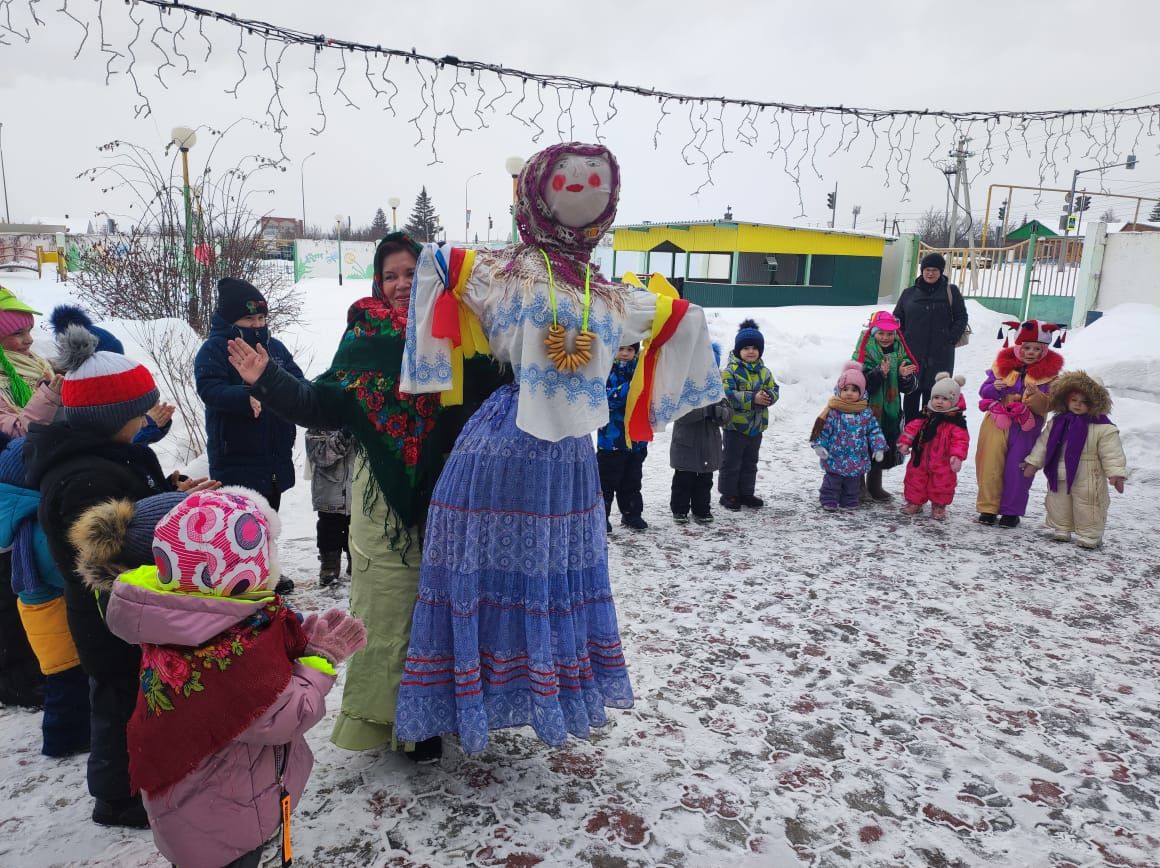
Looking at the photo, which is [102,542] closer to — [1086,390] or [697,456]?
[697,456]

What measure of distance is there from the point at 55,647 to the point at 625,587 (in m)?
2.78

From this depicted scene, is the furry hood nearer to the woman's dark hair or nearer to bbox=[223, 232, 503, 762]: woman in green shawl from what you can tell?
bbox=[223, 232, 503, 762]: woman in green shawl

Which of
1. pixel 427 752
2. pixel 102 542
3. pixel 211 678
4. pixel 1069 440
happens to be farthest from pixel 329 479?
pixel 1069 440

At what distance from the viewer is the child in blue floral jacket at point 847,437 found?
233 inches

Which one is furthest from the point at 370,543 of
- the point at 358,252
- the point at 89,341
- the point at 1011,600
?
the point at 358,252

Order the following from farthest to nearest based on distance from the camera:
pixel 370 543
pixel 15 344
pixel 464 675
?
pixel 15 344 < pixel 370 543 < pixel 464 675

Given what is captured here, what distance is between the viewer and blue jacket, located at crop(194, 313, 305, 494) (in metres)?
3.73

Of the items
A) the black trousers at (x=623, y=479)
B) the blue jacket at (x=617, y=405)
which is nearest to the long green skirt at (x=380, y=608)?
the blue jacket at (x=617, y=405)

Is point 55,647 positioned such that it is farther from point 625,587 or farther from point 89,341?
point 625,587

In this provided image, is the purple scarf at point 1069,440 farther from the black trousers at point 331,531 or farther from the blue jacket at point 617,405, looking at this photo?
the black trousers at point 331,531

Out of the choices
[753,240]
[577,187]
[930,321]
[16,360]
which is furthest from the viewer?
[753,240]

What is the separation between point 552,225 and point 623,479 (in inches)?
131

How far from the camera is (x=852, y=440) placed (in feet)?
19.4

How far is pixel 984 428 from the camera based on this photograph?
5797mm
